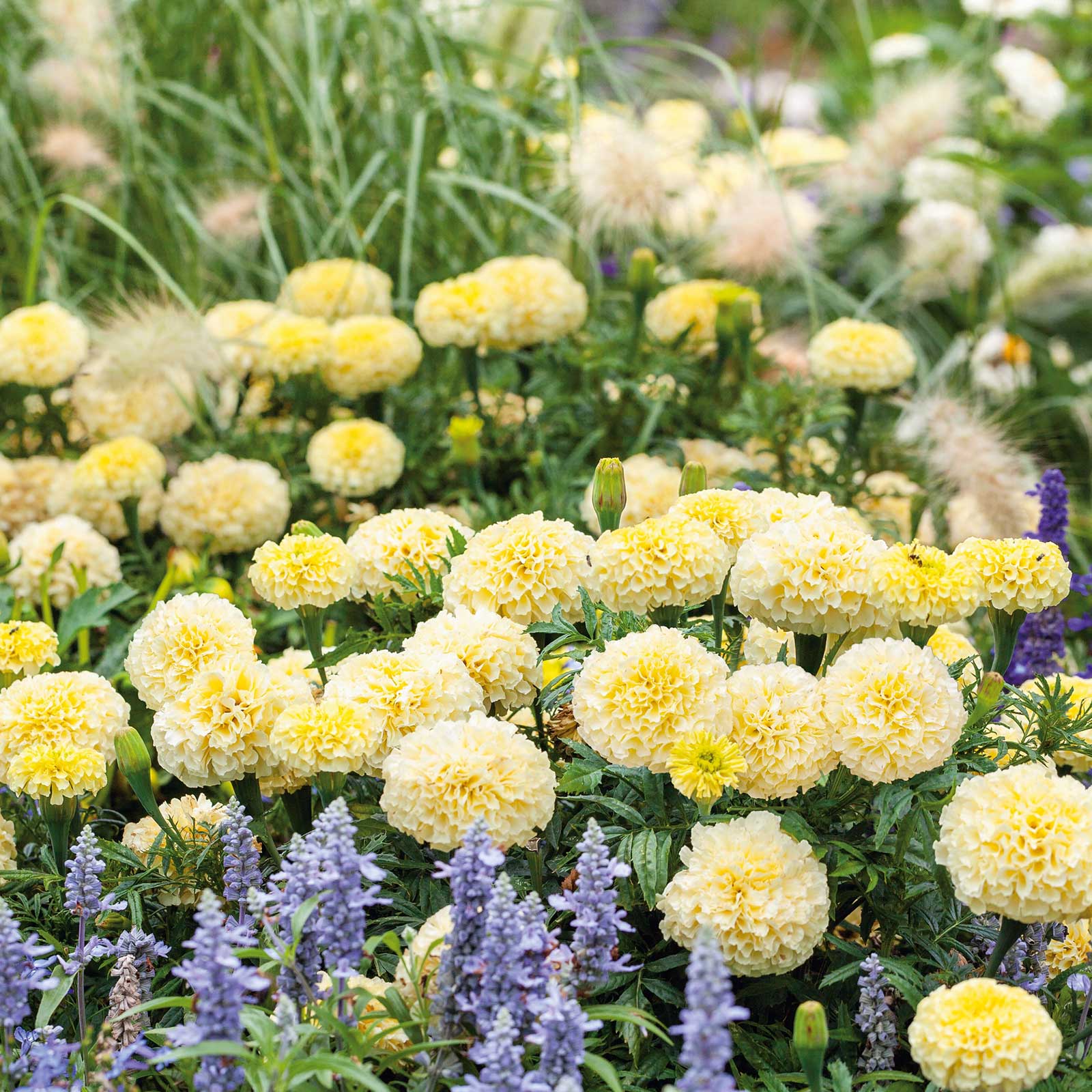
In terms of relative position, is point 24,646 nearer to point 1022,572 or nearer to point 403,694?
point 403,694

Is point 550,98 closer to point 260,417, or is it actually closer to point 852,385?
point 260,417

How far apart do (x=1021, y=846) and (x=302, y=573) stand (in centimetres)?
96

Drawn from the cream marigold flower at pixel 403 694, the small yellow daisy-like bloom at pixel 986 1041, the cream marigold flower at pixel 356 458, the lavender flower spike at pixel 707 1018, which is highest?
the lavender flower spike at pixel 707 1018

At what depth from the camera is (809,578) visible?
1512 mm

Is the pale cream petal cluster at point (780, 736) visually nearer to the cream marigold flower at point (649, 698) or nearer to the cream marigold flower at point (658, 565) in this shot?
the cream marigold flower at point (649, 698)

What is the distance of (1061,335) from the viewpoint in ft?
15.7

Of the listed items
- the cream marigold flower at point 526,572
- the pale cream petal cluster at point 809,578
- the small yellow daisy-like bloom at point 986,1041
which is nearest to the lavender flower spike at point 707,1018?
the small yellow daisy-like bloom at point 986,1041

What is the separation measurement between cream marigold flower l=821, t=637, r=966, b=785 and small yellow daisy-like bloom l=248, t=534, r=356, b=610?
0.69 meters

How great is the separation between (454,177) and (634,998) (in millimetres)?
2423

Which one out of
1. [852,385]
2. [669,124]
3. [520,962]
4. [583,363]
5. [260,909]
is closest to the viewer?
[520,962]

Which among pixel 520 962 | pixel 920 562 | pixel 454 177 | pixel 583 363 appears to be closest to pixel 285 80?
pixel 454 177

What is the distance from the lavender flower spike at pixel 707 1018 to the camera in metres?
1.08

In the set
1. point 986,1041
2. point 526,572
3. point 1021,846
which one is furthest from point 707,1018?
point 526,572

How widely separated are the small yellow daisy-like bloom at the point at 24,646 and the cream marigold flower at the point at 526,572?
2.10 ft
